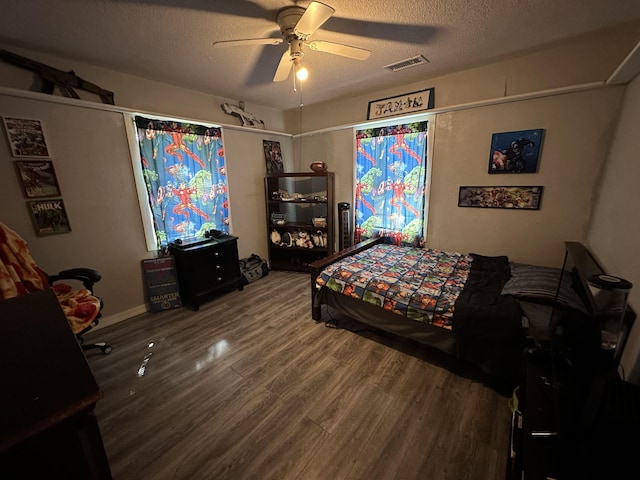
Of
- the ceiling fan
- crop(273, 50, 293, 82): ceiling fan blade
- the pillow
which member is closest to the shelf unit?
crop(273, 50, 293, 82): ceiling fan blade

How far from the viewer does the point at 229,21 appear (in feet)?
5.64

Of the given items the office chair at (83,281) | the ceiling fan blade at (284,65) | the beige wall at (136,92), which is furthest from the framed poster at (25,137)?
the ceiling fan blade at (284,65)

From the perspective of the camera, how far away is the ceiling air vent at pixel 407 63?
7.75ft

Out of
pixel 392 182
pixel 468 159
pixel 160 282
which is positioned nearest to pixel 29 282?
pixel 160 282

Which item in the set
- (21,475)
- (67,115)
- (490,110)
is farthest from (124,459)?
(490,110)

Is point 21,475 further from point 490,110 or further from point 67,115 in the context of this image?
point 490,110

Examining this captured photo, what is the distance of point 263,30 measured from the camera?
1851 millimetres

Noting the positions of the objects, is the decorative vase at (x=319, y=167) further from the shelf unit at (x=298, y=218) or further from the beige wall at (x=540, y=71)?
the beige wall at (x=540, y=71)

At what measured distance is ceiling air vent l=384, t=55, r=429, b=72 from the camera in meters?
2.36

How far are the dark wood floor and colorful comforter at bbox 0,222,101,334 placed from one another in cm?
49

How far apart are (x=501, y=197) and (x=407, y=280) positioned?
1445 millimetres

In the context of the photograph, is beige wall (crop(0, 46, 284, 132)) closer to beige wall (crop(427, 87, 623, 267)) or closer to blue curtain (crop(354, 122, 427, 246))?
blue curtain (crop(354, 122, 427, 246))

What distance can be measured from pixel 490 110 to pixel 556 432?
9.19 feet

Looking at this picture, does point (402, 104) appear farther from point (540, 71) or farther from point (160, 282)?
point (160, 282)
